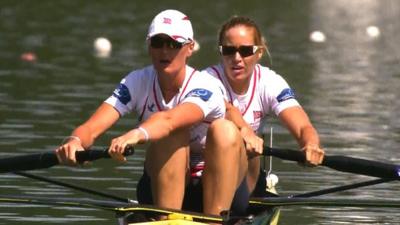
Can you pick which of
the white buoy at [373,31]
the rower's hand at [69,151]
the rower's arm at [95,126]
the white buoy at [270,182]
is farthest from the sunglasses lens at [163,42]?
the white buoy at [373,31]

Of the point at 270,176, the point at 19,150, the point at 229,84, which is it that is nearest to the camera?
the point at 229,84

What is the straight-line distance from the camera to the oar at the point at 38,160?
319 inches

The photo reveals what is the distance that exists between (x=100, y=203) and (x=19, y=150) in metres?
4.90

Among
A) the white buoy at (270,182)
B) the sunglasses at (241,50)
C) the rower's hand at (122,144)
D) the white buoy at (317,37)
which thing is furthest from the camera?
the white buoy at (317,37)

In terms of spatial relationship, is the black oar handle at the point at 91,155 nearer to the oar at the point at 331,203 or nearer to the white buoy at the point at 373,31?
the oar at the point at 331,203

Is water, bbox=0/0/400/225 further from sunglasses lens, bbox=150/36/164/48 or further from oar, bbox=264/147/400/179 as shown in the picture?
sunglasses lens, bbox=150/36/164/48

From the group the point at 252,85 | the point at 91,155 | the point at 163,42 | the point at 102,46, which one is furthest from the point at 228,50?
the point at 102,46

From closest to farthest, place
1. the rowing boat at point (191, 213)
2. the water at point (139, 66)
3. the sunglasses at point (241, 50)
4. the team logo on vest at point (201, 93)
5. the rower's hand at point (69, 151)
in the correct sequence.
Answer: the rowing boat at point (191, 213) → the rower's hand at point (69, 151) → the team logo on vest at point (201, 93) → the sunglasses at point (241, 50) → the water at point (139, 66)

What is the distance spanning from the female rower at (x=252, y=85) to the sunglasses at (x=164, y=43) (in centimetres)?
79

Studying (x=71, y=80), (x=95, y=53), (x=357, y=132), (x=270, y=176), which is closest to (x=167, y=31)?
(x=270, y=176)

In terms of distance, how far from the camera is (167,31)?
8.27 metres

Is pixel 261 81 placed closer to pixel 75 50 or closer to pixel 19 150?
pixel 19 150

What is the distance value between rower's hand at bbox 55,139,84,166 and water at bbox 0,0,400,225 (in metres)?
1.93

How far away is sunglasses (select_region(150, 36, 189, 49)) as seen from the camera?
8.29 metres
